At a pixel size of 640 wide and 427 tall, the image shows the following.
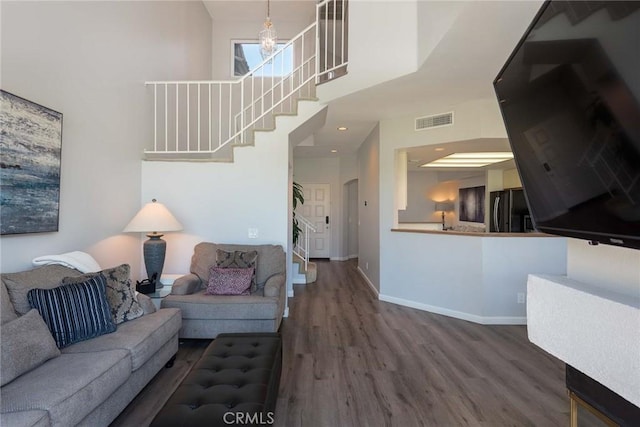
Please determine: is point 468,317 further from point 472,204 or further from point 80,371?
point 472,204

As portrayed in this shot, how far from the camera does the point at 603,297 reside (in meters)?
1.11

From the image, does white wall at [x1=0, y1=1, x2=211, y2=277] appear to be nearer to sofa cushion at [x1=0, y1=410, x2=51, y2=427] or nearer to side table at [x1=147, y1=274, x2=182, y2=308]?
side table at [x1=147, y1=274, x2=182, y2=308]

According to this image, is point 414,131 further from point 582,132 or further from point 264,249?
point 582,132

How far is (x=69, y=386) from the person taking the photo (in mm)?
1471

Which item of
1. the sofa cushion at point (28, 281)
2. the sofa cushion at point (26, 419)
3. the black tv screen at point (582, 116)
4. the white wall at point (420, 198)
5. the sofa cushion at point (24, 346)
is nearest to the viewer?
the black tv screen at point (582, 116)

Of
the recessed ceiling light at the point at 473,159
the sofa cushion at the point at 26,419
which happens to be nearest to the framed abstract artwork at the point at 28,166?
the sofa cushion at the point at 26,419

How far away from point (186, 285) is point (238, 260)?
569 mm

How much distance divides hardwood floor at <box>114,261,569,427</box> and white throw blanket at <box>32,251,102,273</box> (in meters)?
1.06

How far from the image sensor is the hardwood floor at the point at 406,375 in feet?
6.53

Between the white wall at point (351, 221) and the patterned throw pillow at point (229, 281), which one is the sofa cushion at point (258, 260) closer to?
the patterned throw pillow at point (229, 281)

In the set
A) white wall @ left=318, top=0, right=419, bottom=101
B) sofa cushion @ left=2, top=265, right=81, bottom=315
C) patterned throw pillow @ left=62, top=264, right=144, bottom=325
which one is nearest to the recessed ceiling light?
white wall @ left=318, top=0, right=419, bottom=101

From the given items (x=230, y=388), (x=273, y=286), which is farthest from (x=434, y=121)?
(x=230, y=388)

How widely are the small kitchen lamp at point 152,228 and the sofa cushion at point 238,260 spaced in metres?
0.55

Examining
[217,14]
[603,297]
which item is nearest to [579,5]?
[603,297]
